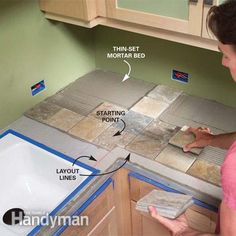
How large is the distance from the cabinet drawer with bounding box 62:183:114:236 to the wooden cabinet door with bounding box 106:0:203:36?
60cm

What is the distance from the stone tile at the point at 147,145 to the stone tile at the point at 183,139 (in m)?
0.05

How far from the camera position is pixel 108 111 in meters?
1.72

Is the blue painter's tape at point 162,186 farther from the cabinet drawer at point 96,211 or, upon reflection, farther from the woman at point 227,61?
the woman at point 227,61

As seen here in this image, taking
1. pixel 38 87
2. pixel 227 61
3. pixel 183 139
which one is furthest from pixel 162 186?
pixel 38 87

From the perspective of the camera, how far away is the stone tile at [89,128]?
159cm

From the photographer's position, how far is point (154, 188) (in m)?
1.38

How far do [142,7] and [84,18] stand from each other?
0.26 meters

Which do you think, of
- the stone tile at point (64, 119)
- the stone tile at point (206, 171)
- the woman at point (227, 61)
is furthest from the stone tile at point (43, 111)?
the woman at point (227, 61)

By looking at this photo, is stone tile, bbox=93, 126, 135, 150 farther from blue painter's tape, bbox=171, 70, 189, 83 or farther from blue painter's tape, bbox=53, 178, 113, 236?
blue painter's tape, bbox=171, 70, 189, 83

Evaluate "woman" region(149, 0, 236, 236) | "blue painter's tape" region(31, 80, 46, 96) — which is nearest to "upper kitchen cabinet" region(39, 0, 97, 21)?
"blue painter's tape" region(31, 80, 46, 96)

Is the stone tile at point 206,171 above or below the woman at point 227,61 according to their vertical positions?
below

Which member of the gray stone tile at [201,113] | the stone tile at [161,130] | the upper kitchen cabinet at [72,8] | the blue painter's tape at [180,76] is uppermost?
the upper kitchen cabinet at [72,8]

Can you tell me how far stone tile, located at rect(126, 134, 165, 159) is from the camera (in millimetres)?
1470

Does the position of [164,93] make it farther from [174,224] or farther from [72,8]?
[174,224]
